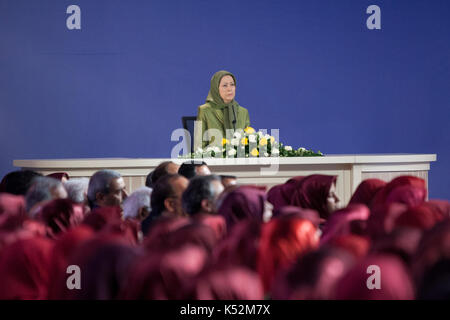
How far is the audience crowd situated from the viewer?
1152 millimetres

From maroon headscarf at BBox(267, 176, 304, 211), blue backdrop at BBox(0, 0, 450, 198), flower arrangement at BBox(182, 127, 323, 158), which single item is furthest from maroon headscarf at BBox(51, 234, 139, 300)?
blue backdrop at BBox(0, 0, 450, 198)

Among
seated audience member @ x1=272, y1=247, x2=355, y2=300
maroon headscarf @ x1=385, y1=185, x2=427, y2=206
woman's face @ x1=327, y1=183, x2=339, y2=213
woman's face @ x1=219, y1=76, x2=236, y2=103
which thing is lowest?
woman's face @ x1=327, y1=183, x2=339, y2=213

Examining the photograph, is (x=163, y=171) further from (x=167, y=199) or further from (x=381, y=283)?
(x=381, y=283)

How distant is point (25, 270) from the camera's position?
55.6 inches

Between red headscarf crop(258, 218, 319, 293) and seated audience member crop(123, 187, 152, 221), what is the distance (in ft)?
3.08

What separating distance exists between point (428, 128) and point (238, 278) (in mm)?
9219

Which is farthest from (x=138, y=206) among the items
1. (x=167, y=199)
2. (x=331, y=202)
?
(x=331, y=202)

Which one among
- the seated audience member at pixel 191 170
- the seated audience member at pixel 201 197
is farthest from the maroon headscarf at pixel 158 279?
the seated audience member at pixel 191 170

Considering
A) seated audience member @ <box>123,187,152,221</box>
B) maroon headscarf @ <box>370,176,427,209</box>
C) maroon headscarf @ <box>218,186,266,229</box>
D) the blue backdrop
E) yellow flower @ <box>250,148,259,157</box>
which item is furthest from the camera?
the blue backdrop

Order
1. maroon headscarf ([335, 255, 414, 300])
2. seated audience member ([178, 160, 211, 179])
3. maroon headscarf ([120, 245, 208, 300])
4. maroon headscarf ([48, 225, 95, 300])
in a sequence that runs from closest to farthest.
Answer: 1. maroon headscarf ([335, 255, 414, 300])
2. maroon headscarf ([120, 245, 208, 300])
3. maroon headscarf ([48, 225, 95, 300])
4. seated audience member ([178, 160, 211, 179])

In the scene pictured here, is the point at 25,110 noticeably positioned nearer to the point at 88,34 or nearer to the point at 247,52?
the point at 88,34

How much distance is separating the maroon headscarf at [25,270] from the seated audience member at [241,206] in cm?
56

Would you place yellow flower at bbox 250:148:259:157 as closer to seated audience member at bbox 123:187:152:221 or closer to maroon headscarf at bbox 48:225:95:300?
seated audience member at bbox 123:187:152:221

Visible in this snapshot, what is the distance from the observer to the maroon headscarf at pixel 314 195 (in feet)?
8.27
